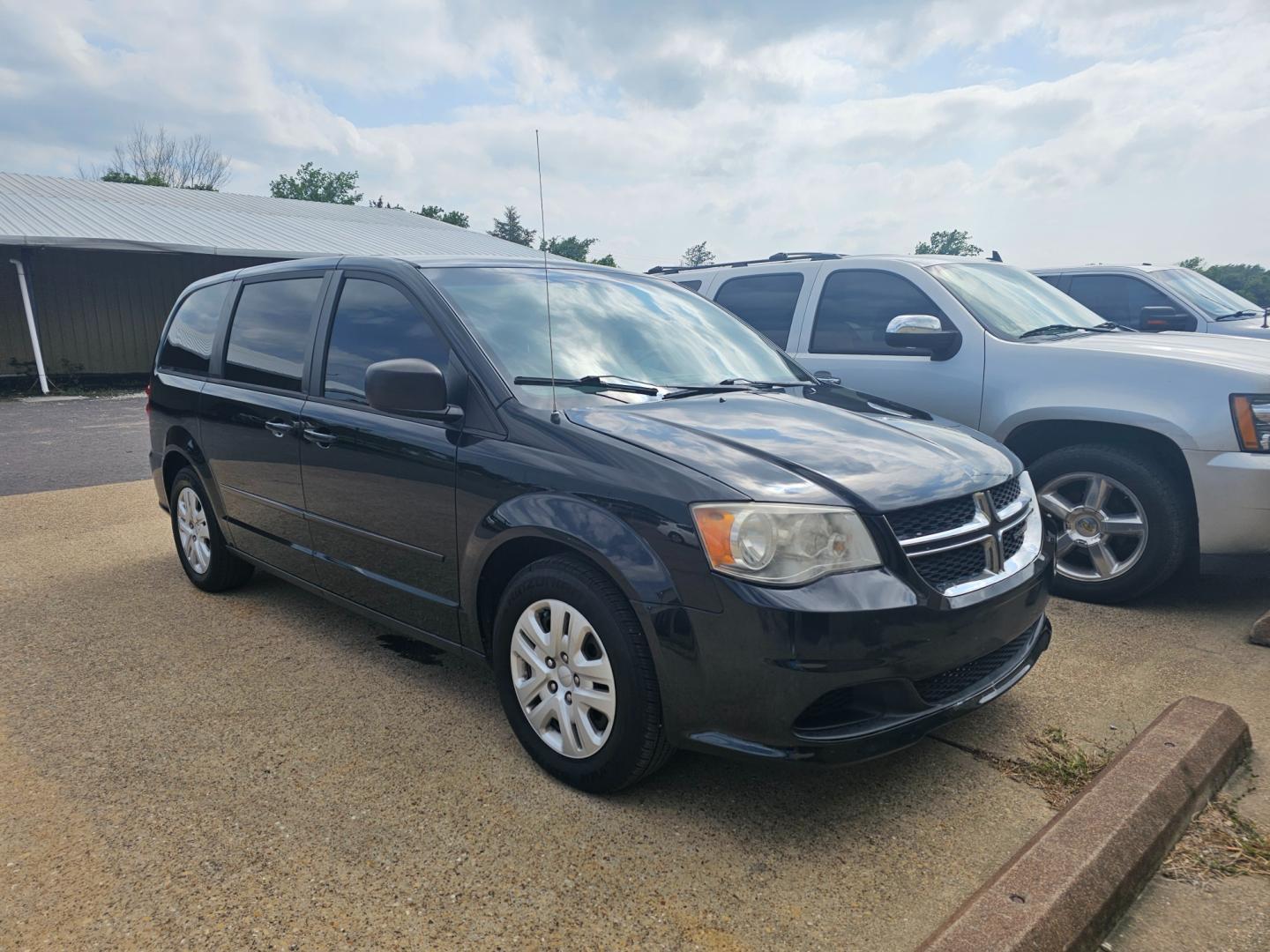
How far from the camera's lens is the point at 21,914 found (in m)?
2.17

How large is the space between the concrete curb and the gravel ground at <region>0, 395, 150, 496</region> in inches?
329

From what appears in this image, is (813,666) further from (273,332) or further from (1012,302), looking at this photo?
(1012,302)

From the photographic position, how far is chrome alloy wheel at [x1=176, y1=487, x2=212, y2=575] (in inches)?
185

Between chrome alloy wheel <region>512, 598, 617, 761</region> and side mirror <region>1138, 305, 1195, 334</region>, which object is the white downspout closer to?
chrome alloy wheel <region>512, 598, 617, 761</region>

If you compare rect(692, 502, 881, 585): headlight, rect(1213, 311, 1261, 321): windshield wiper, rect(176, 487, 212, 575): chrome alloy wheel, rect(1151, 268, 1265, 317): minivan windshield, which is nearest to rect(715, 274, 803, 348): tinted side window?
rect(176, 487, 212, 575): chrome alloy wheel

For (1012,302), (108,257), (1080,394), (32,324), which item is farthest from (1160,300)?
(108,257)

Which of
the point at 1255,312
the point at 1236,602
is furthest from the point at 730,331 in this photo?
the point at 1255,312

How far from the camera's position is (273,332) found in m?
4.04

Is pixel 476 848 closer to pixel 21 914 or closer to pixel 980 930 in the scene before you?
pixel 21 914

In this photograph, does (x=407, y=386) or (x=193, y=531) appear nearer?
(x=407, y=386)

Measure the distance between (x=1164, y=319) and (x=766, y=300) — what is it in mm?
4146


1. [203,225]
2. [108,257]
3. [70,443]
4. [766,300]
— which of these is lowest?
[70,443]

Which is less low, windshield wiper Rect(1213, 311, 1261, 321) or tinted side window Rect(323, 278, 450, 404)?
tinted side window Rect(323, 278, 450, 404)

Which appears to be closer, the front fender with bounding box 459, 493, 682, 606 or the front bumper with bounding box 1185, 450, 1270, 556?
the front fender with bounding box 459, 493, 682, 606
